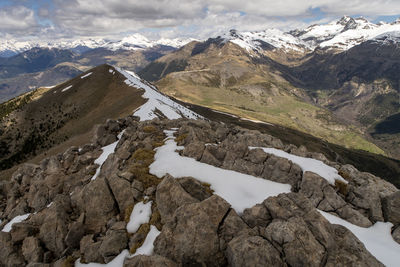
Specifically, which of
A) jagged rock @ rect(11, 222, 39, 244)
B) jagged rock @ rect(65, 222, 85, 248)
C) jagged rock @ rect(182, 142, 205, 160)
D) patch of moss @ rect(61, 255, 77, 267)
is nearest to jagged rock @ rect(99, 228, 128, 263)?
patch of moss @ rect(61, 255, 77, 267)

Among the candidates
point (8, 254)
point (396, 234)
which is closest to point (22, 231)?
point (8, 254)

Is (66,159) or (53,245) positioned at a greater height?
(53,245)

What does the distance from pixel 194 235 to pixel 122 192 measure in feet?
33.0

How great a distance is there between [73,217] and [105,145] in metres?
21.7

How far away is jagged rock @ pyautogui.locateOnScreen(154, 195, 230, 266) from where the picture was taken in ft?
52.0

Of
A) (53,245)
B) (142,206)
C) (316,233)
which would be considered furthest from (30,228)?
(316,233)

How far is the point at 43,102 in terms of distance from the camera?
146 metres

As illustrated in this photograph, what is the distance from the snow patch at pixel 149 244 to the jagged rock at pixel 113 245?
1707 millimetres

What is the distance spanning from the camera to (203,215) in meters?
17.4

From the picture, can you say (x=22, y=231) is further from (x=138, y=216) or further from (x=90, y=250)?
(x=138, y=216)

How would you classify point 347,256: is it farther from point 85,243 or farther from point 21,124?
point 21,124

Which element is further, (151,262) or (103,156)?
(103,156)

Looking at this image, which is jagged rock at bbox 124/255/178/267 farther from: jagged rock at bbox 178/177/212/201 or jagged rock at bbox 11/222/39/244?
jagged rock at bbox 11/222/39/244

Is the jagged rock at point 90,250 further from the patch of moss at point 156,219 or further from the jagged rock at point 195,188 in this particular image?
the jagged rock at point 195,188
